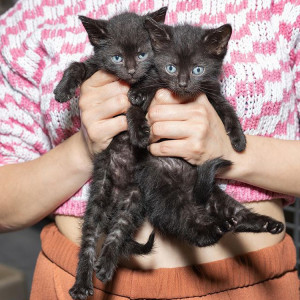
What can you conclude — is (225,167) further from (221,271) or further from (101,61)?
(101,61)

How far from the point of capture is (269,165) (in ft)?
4.13

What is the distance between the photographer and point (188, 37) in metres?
1.24

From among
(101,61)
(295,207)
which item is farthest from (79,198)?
(295,207)

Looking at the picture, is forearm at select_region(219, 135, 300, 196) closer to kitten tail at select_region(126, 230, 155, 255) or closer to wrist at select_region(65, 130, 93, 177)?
kitten tail at select_region(126, 230, 155, 255)

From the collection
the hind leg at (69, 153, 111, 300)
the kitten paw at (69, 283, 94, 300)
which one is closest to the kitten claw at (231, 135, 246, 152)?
the hind leg at (69, 153, 111, 300)

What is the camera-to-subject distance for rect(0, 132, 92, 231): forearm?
1.36 m

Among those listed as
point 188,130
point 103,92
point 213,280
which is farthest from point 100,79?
point 213,280

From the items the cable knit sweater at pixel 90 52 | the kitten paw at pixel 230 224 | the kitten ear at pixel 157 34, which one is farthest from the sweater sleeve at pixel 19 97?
the kitten paw at pixel 230 224

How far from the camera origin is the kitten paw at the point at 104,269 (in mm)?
1164

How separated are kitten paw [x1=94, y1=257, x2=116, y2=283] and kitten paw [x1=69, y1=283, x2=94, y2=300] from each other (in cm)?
4

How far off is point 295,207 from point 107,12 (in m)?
1.06

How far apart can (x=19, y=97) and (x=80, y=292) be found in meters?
0.65

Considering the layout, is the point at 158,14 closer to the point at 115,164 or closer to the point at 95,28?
the point at 95,28

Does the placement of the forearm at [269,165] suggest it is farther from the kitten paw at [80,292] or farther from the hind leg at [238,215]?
the kitten paw at [80,292]
